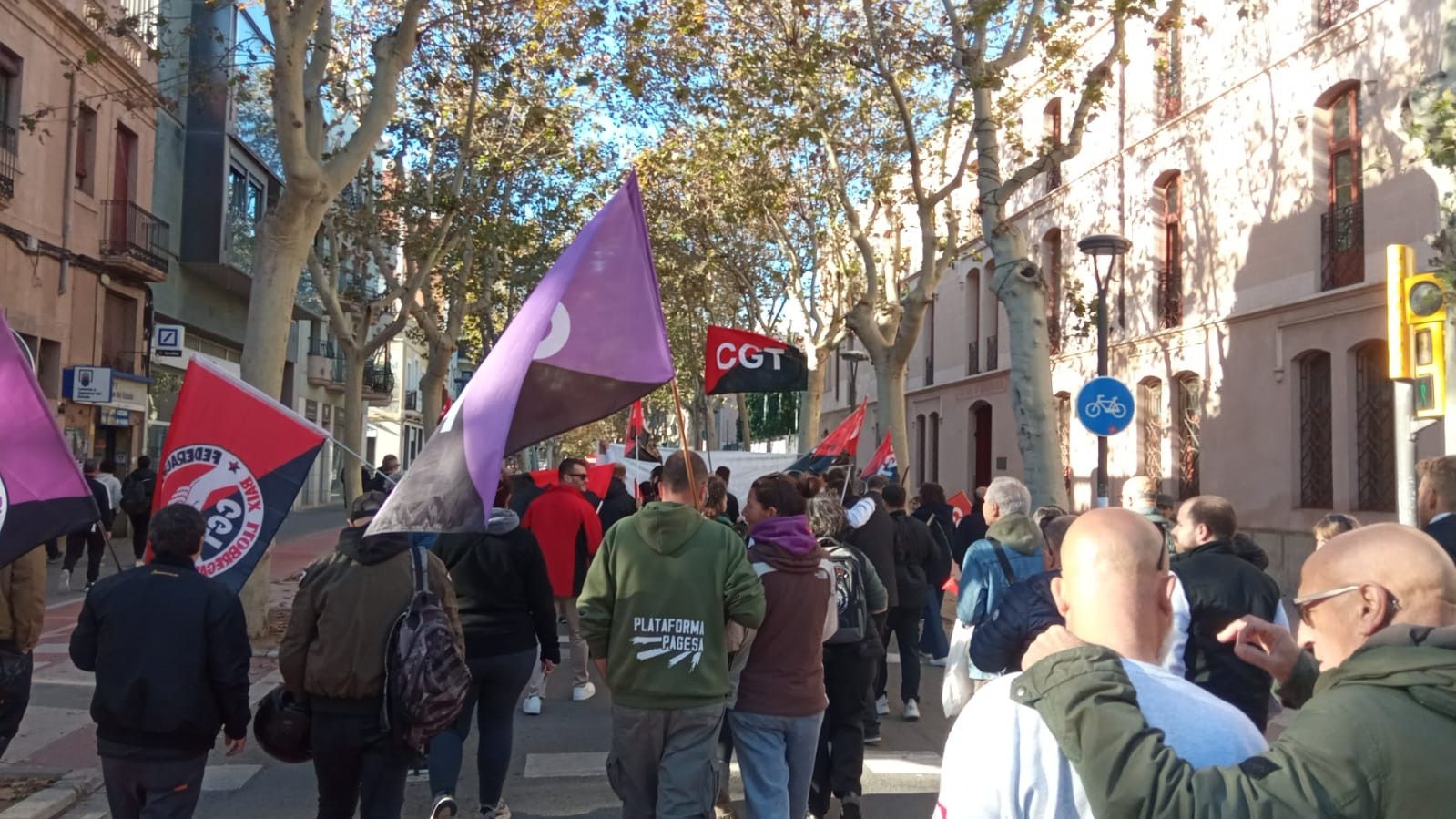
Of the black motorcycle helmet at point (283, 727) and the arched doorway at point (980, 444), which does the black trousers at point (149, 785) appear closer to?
the black motorcycle helmet at point (283, 727)

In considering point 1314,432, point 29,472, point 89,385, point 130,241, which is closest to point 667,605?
point 29,472

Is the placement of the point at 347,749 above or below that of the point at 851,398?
below

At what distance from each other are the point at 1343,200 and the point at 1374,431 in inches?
126

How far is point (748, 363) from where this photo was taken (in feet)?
45.3

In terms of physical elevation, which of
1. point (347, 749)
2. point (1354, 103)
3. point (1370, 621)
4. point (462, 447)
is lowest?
point (347, 749)

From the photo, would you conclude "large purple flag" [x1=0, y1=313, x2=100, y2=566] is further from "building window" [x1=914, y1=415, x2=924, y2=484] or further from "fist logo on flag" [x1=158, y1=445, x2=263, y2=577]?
"building window" [x1=914, y1=415, x2=924, y2=484]

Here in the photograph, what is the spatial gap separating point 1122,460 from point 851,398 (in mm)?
20451

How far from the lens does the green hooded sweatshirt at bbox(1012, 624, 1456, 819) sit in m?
1.72

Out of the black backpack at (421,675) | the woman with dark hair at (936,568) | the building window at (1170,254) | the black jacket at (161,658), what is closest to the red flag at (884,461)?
the woman with dark hair at (936,568)

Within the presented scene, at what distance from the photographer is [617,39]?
1505 cm

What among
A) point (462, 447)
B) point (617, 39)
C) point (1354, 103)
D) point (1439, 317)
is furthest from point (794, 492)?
point (1354, 103)

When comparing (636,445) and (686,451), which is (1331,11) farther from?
(686,451)

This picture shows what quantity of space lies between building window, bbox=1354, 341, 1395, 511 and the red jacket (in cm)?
1121

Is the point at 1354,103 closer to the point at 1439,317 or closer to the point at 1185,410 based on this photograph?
the point at 1185,410
